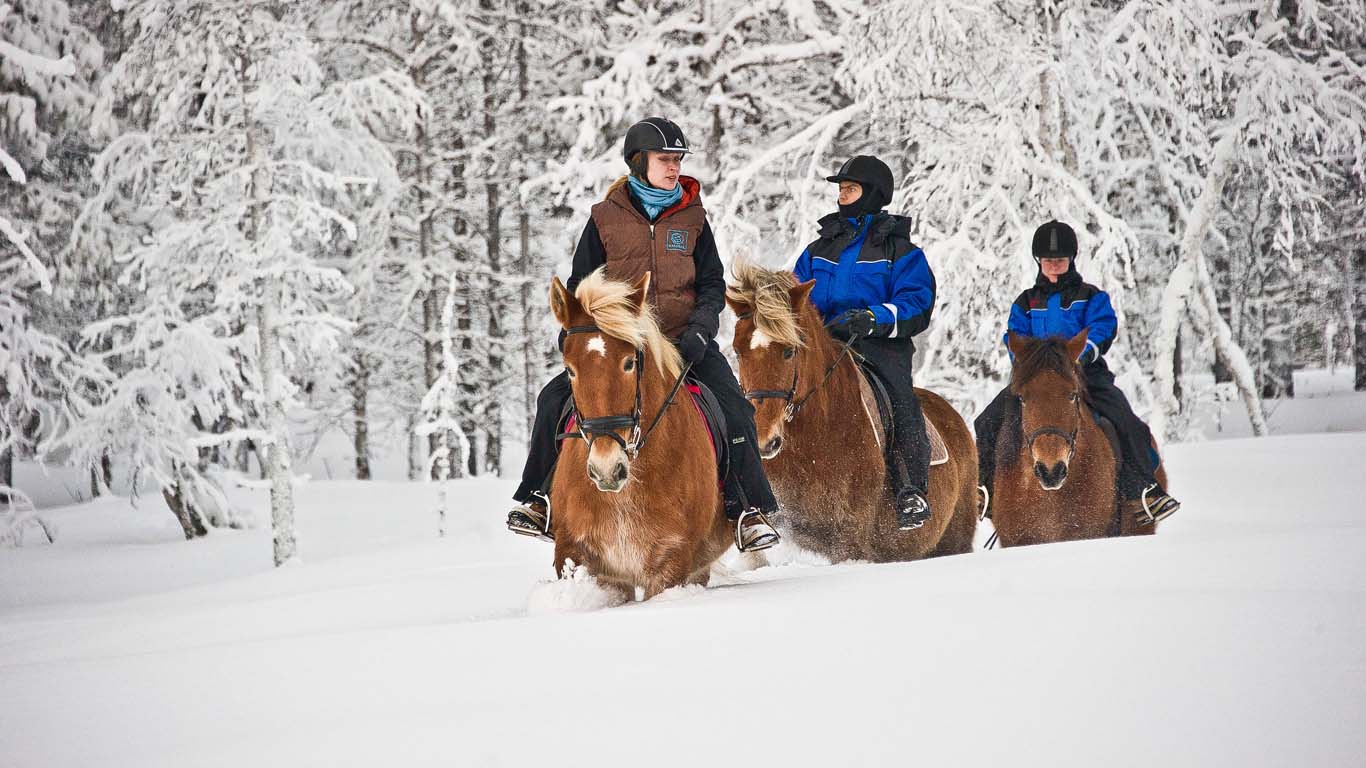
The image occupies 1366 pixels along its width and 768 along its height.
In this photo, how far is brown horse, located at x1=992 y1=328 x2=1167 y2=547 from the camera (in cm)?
698

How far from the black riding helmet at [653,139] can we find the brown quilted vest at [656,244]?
8.4 inches

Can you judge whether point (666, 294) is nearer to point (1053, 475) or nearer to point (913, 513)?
point (913, 513)

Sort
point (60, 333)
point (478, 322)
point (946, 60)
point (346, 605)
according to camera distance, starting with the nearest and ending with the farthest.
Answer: point (346, 605) → point (946, 60) → point (60, 333) → point (478, 322)

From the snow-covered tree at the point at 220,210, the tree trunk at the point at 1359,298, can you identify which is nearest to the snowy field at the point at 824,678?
the snow-covered tree at the point at 220,210

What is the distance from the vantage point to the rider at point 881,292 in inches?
261

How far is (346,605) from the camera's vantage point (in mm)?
7047

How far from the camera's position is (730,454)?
213 inches

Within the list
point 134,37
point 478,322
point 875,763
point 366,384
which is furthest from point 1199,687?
point 366,384

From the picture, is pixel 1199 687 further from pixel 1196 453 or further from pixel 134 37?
pixel 134 37

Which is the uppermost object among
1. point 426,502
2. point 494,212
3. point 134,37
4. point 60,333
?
point 134,37

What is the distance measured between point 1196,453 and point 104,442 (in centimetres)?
1800

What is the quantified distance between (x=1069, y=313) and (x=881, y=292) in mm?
2048

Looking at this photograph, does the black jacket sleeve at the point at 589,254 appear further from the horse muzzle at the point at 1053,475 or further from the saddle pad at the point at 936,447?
the horse muzzle at the point at 1053,475

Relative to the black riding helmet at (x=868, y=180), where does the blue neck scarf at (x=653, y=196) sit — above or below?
below
